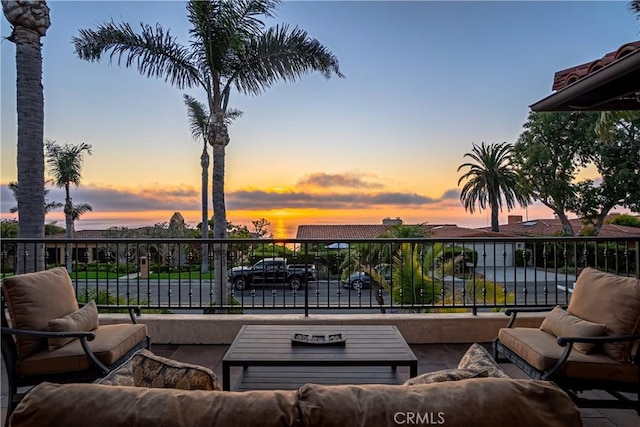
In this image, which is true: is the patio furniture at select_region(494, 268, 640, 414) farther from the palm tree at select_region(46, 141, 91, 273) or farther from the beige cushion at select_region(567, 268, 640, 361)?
the palm tree at select_region(46, 141, 91, 273)

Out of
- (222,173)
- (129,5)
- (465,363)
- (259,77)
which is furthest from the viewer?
(222,173)

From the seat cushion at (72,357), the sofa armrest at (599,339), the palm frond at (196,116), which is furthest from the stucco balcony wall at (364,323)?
the palm frond at (196,116)

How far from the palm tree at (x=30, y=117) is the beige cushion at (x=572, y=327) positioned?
17.9 feet

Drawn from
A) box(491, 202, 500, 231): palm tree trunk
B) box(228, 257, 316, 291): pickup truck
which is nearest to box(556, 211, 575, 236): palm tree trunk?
box(491, 202, 500, 231): palm tree trunk

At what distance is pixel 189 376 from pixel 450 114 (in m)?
9.03

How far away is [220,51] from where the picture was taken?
24.0 feet

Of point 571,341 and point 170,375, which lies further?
point 571,341

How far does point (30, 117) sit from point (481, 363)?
5824mm

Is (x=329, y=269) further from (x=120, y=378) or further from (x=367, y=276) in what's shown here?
(x=120, y=378)

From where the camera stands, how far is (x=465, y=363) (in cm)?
151

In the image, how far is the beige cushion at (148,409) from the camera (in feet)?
3.18

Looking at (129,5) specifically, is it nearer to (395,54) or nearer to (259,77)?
(259,77)

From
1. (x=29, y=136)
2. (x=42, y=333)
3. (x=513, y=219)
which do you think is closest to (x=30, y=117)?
(x=29, y=136)

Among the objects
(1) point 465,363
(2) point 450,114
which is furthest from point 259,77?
(1) point 465,363
